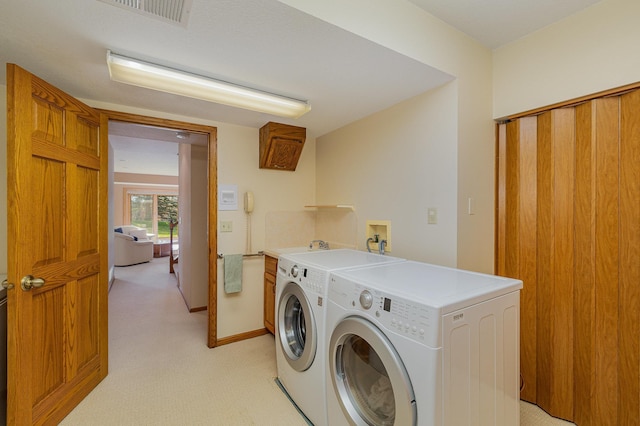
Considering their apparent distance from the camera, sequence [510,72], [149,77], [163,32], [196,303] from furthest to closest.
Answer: [196,303], [510,72], [149,77], [163,32]

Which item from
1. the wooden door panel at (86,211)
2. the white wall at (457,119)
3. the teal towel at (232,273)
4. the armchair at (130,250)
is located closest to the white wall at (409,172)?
the white wall at (457,119)

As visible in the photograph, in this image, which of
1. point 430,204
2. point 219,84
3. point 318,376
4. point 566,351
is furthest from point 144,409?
point 566,351

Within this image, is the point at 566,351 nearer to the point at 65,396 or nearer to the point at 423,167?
the point at 423,167

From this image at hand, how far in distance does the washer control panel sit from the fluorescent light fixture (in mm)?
1464

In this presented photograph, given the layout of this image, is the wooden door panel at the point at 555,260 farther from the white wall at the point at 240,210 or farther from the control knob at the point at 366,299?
the white wall at the point at 240,210

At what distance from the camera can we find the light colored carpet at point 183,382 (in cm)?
181

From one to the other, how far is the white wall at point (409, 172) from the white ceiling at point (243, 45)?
0.63 feet

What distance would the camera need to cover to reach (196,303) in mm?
3760

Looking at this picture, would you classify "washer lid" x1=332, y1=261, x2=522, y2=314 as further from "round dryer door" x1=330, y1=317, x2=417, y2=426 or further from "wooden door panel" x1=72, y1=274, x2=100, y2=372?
"wooden door panel" x1=72, y1=274, x2=100, y2=372

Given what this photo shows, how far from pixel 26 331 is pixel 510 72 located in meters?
3.38

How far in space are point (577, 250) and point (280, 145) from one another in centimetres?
248

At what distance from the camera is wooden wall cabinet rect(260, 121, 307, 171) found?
2.80 m

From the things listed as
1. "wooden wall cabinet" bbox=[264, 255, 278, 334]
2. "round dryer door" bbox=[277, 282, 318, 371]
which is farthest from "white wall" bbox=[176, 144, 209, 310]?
"round dryer door" bbox=[277, 282, 318, 371]

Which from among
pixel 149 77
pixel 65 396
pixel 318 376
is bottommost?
pixel 65 396
